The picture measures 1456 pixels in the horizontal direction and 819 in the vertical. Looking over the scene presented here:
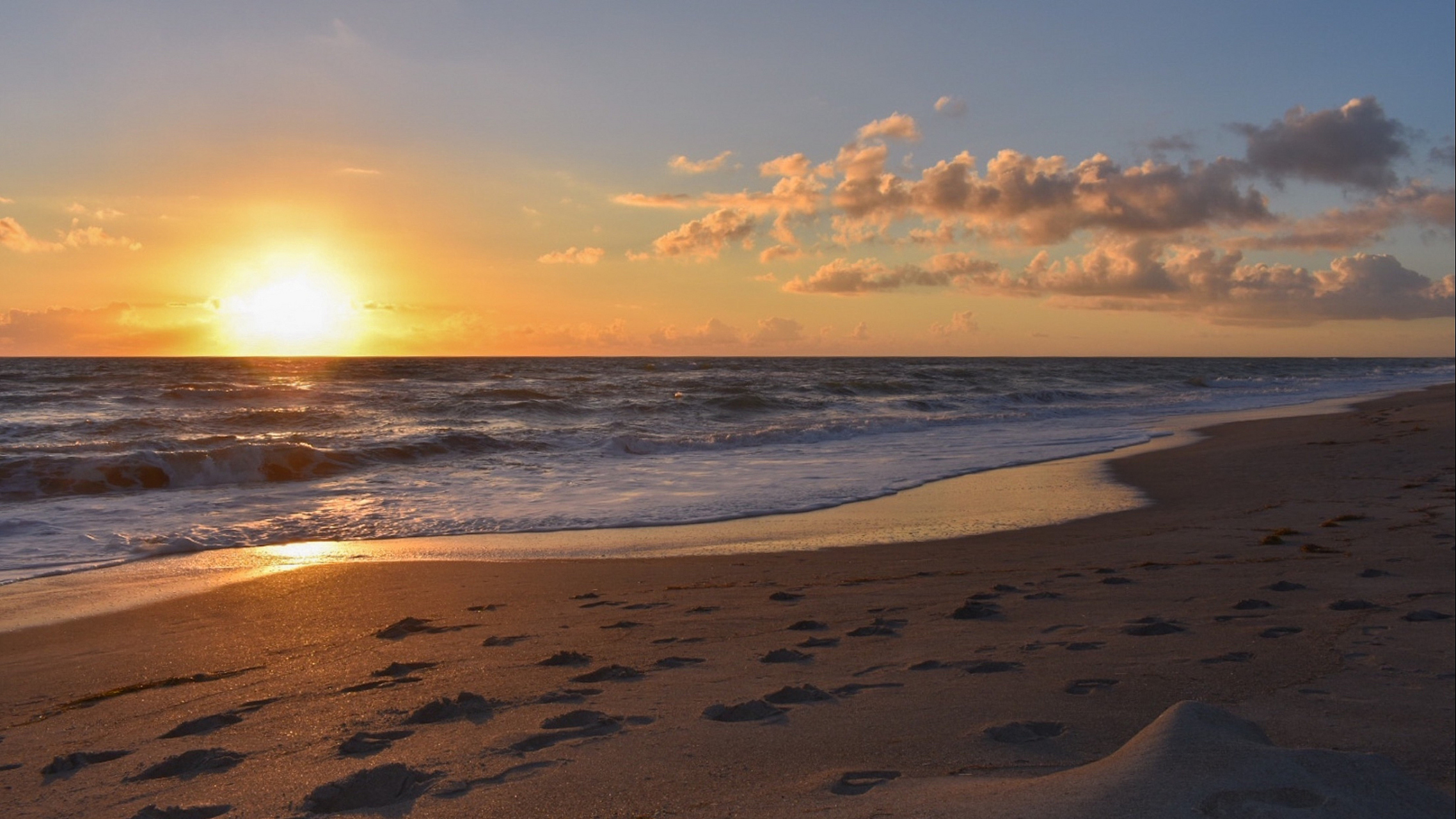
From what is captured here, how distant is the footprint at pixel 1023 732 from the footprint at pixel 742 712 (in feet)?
2.60

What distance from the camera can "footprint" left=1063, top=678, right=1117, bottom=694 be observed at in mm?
3783

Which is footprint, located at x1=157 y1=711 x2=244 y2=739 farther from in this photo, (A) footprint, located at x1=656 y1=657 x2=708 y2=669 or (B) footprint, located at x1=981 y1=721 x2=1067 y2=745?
(B) footprint, located at x1=981 y1=721 x2=1067 y2=745

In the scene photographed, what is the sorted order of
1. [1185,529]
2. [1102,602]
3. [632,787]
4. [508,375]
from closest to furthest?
[632,787] → [1102,602] → [1185,529] → [508,375]

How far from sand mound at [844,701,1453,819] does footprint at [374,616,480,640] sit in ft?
10.7

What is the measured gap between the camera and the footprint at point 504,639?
192 inches

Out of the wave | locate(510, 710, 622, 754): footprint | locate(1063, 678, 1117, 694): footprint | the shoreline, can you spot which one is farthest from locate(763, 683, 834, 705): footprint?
the wave

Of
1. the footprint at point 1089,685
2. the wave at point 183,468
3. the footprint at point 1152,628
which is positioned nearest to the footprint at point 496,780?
the footprint at point 1089,685

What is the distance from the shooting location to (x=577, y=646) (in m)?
4.76

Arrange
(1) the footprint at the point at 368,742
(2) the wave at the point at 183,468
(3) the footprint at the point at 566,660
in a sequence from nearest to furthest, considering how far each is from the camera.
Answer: (1) the footprint at the point at 368,742, (3) the footprint at the point at 566,660, (2) the wave at the point at 183,468

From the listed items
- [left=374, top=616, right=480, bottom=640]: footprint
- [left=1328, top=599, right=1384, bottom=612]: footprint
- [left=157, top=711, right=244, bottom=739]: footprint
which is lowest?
[left=374, top=616, right=480, bottom=640]: footprint

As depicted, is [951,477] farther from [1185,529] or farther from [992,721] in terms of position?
[992,721]

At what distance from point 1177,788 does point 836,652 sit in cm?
239

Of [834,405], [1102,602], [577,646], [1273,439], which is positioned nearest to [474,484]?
[577,646]

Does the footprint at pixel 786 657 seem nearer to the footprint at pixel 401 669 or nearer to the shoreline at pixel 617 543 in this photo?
the footprint at pixel 401 669
